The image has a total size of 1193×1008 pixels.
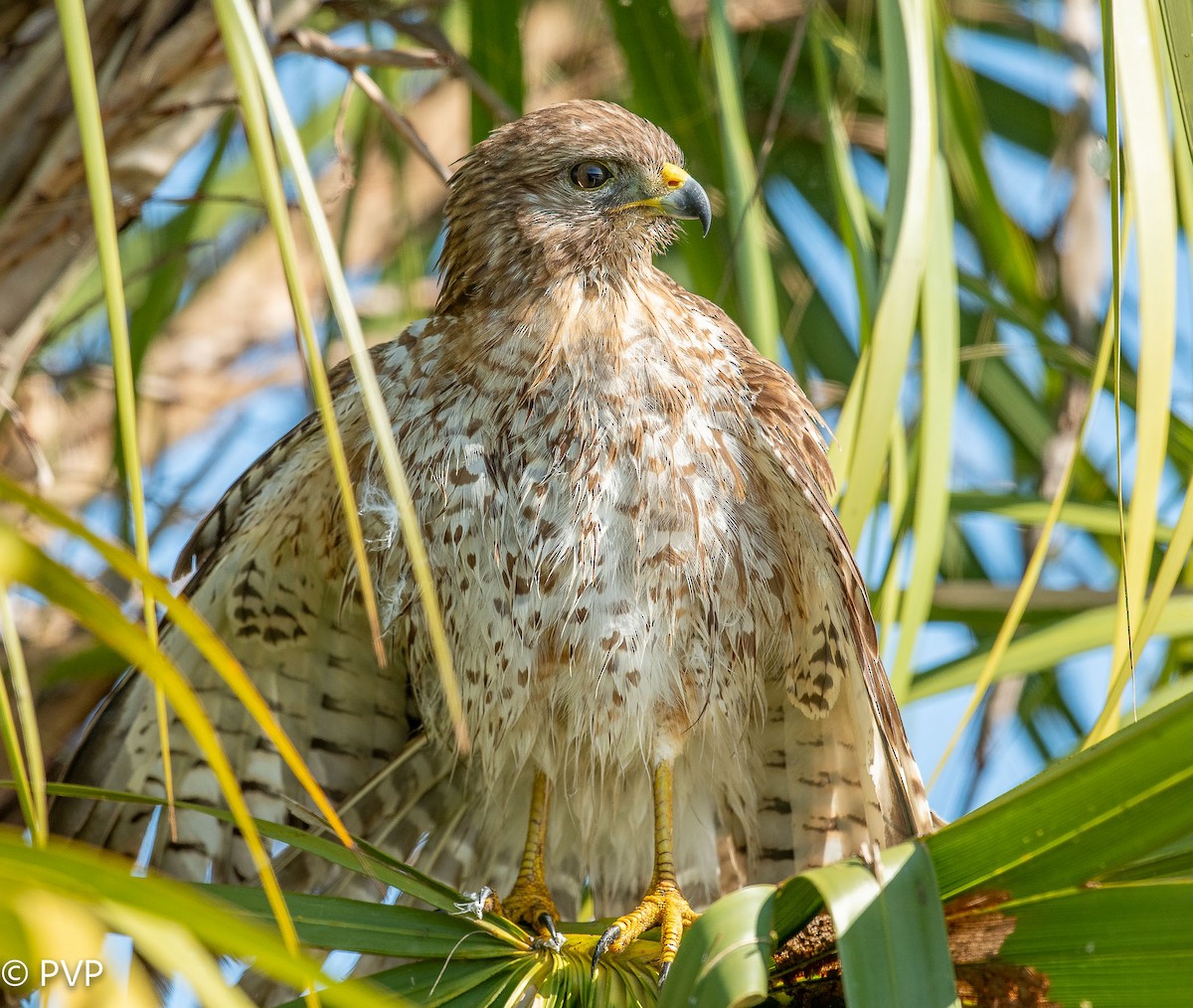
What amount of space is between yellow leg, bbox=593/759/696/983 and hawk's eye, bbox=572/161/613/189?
156 cm

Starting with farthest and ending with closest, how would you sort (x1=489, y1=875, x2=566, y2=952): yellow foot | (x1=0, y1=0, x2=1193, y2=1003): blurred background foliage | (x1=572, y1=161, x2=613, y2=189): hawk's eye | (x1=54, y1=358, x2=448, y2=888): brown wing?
(x1=572, y1=161, x2=613, y2=189): hawk's eye < (x1=54, y1=358, x2=448, y2=888): brown wing < (x1=489, y1=875, x2=566, y2=952): yellow foot < (x1=0, y1=0, x2=1193, y2=1003): blurred background foliage

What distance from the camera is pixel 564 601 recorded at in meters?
3.33

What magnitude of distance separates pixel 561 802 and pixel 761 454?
1.15 meters

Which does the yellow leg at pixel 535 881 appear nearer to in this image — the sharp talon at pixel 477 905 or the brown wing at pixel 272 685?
the sharp talon at pixel 477 905

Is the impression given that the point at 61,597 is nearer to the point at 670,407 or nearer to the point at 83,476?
the point at 670,407

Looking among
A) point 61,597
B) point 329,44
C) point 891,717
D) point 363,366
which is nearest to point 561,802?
point 891,717

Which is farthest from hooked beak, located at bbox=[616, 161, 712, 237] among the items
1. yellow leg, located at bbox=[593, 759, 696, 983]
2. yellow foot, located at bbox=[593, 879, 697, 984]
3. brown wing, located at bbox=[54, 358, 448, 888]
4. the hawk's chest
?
yellow foot, located at bbox=[593, 879, 697, 984]

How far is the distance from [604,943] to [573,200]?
1.95 metres

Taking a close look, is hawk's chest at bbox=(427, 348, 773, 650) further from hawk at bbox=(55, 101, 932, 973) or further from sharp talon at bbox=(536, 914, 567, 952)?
sharp talon at bbox=(536, 914, 567, 952)

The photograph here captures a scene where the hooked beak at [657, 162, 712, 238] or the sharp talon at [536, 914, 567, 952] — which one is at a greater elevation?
the hooked beak at [657, 162, 712, 238]

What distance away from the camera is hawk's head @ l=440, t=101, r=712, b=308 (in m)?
3.63

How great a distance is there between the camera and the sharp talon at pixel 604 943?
8.81ft

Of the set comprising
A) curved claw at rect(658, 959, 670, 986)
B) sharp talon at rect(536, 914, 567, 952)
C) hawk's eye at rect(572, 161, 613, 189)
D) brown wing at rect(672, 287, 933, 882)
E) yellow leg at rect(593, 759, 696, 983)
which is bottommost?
Answer: curved claw at rect(658, 959, 670, 986)

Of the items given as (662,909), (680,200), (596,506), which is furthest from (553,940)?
(680,200)
